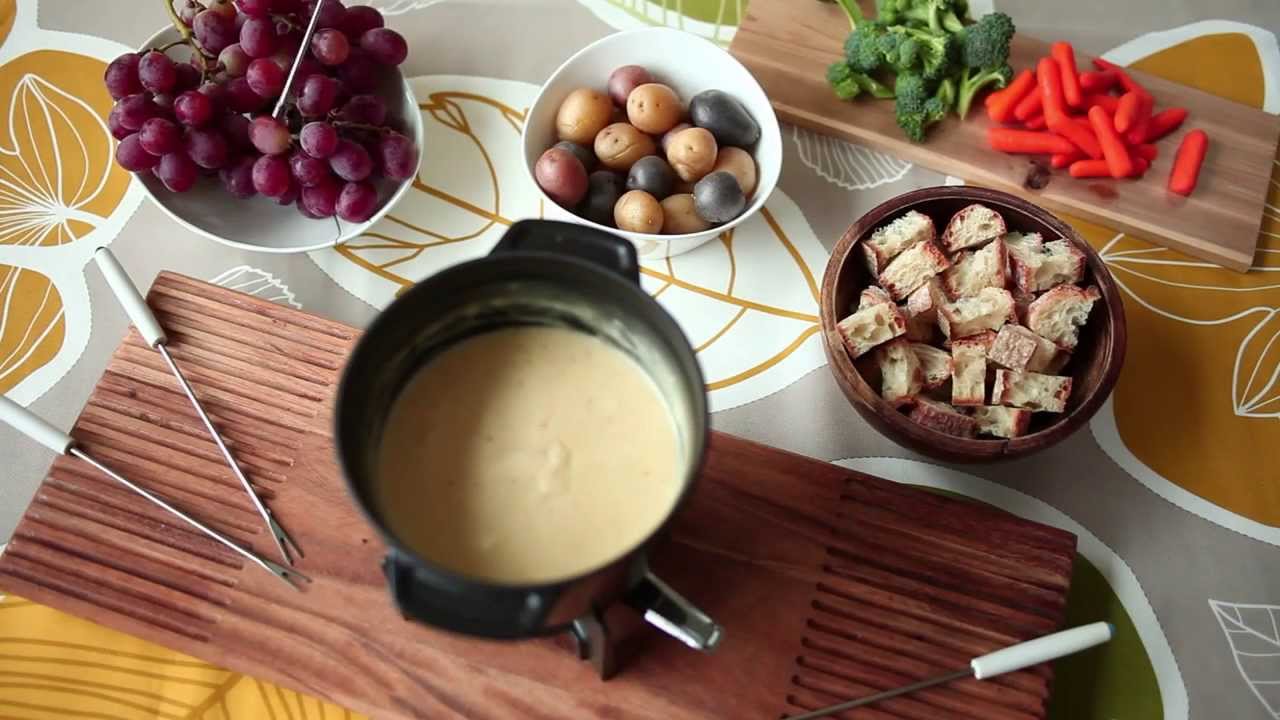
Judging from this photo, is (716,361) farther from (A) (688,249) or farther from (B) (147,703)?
(B) (147,703)

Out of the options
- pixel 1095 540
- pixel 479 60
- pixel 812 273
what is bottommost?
pixel 1095 540

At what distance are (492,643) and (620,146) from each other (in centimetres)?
57

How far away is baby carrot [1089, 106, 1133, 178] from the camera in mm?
1144

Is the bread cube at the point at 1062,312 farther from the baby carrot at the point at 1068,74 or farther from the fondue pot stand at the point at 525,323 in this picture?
the fondue pot stand at the point at 525,323

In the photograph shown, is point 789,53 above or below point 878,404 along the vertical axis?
above

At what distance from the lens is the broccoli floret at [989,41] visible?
1.16 meters

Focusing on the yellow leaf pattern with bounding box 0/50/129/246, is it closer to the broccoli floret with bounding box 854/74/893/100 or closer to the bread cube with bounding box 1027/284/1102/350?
the broccoli floret with bounding box 854/74/893/100

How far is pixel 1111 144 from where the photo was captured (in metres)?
1.15

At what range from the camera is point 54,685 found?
37.2 inches

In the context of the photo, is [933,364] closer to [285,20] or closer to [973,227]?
[973,227]

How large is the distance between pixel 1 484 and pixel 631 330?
0.80m

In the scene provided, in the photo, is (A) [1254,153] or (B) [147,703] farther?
(A) [1254,153]

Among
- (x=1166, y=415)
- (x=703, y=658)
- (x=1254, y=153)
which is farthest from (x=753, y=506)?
(x=1254, y=153)

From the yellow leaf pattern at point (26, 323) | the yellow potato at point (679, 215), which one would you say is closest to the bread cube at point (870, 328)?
the yellow potato at point (679, 215)
